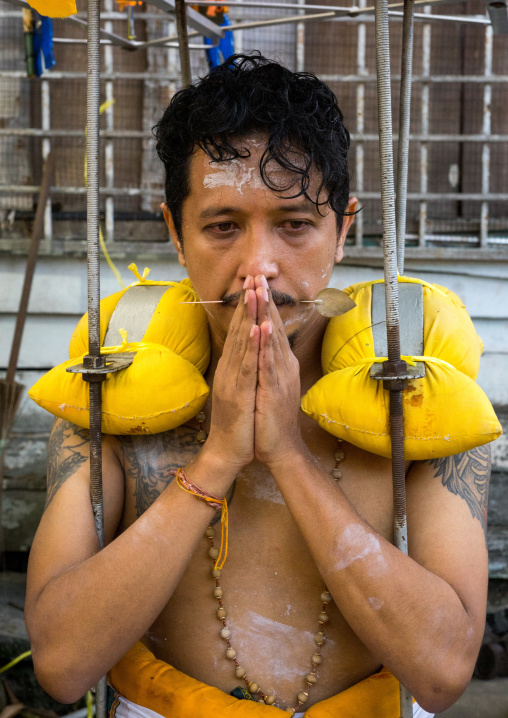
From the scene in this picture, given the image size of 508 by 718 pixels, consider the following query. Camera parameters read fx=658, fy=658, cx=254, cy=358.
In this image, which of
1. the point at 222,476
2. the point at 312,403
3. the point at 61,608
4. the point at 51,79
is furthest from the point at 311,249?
the point at 51,79

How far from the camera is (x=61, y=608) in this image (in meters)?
1.43

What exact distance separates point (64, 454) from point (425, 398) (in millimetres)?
939

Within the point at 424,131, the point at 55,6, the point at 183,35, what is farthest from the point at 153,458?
the point at 424,131

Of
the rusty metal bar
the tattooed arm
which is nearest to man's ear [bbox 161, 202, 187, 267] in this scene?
the tattooed arm

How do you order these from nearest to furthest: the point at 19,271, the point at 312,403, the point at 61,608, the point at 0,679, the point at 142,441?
the point at 61,608
the point at 312,403
the point at 142,441
the point at 0,679
the point at 19,271

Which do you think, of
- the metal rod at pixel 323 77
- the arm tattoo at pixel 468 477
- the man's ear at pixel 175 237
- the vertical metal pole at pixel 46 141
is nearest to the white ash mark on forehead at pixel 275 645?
the arm tattoo at pixel 468 477

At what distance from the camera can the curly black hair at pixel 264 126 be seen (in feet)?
5.23

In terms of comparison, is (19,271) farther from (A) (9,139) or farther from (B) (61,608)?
(B) (61,608)

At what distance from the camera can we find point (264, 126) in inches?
63.1

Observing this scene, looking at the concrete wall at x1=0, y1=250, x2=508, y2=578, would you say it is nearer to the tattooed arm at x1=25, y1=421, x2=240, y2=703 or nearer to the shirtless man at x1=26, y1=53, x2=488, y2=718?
the shirtless man at x1=26, y1=53, x2=488, y2=718

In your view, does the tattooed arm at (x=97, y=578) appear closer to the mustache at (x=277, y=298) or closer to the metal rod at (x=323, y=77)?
the mustache at (x=277, y=298)

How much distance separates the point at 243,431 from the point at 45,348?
284cm

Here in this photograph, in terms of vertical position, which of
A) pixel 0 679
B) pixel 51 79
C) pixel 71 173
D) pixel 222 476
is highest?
pixel 51 79

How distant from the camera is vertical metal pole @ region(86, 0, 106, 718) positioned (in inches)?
55.8
